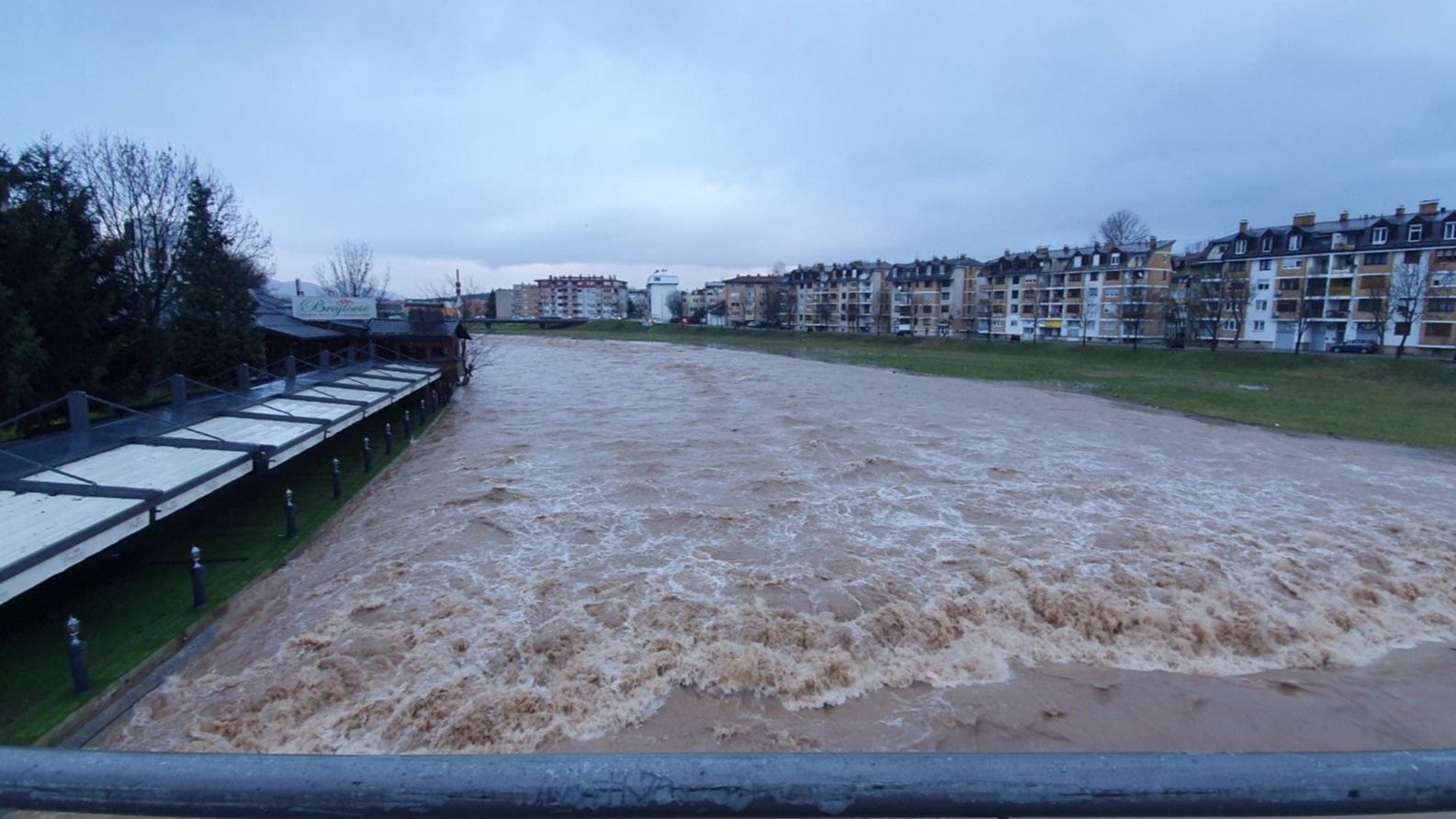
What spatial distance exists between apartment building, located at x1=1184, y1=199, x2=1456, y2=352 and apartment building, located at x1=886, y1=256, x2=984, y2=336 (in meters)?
25.3

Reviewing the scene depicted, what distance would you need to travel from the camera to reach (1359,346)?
1919 inches

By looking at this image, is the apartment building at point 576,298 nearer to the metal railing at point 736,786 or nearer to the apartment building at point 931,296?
the apartment building at point 931,296

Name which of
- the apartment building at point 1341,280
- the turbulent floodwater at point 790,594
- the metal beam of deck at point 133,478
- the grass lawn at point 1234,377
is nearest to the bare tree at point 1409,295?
the apartment building at point 1341,280

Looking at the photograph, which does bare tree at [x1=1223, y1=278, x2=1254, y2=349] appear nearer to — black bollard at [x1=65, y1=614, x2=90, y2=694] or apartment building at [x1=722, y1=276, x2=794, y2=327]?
apartment building at [x1=722, y1=276, x2=794, y2=327]

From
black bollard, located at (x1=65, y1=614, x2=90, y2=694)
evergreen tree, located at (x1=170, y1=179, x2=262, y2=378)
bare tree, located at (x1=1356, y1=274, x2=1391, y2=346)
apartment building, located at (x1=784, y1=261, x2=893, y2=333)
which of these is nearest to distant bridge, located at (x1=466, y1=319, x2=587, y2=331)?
apartment building, located at (x1=784, y1=261, x2=893, y2=333)

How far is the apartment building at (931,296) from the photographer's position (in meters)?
86.6

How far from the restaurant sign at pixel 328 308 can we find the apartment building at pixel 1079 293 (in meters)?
52.6

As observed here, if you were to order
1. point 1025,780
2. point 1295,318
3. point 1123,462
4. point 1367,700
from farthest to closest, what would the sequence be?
1. point 1295,318
2. point 1123,462
3. point 1367,700
4. point 1025,780

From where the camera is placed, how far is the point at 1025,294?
3061 inches

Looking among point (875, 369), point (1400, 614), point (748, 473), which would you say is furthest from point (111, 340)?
point (875, 369)

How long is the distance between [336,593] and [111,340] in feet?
42.1

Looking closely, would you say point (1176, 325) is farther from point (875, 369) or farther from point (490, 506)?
point (490, 506)

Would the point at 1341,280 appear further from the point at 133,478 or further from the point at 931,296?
the point at 133,478

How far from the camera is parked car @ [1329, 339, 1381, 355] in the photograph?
4797 centimetres
